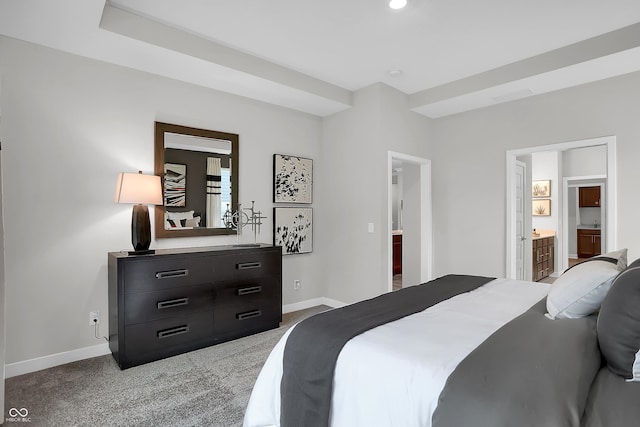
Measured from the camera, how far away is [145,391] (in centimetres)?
237

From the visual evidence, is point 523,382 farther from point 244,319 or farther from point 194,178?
point 194,178

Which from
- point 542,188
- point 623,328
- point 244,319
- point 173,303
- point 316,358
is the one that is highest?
point 542,188

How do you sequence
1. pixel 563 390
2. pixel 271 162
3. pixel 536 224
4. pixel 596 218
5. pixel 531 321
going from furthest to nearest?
pixel 596 218 → pixel 536 224 → pixel 271 162 → pixel 531 321 → pixel 563 390

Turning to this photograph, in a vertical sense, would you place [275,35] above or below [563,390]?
above

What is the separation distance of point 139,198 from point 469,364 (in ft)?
8.90

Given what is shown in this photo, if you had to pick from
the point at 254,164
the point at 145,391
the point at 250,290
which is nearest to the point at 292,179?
the point at 254,164

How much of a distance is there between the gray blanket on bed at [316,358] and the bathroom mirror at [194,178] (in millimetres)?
2228

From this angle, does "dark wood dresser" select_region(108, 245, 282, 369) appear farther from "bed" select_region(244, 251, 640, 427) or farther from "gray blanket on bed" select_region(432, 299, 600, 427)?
"gray blanket on bed" select_region(432, 299, 600, 427)

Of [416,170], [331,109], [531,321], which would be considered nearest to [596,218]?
[416,170]

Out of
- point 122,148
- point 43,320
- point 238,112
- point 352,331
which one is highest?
point 238,112

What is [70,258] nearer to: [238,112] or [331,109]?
[238,112]

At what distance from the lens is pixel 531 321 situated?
1.54m

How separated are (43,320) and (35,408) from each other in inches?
31.7

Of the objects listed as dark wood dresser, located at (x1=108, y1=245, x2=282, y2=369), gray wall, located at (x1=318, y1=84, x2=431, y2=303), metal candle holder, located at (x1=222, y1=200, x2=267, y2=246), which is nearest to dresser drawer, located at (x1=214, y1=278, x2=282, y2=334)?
dark wood dresser, located at (x1=108, y1=245, x2=282, y2=369)
